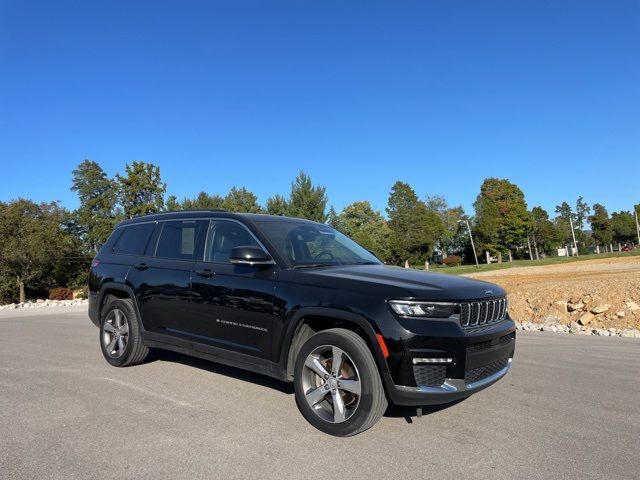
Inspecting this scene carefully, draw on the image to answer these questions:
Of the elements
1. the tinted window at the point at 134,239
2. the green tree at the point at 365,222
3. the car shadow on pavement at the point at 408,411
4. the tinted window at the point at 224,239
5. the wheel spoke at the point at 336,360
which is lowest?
the car shadow on pavement at the point at 408,411

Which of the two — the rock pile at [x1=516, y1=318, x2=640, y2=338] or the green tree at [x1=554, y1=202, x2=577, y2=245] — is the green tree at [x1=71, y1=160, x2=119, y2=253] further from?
the green tree at [x1=554, y1=202, x2=577, y2=245]

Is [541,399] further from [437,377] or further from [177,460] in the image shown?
[177,460]

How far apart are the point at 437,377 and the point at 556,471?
981 mm

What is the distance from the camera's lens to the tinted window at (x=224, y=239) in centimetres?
516

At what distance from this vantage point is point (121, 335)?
630 cm

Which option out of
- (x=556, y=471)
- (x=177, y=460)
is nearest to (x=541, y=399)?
(x=556, y=471)

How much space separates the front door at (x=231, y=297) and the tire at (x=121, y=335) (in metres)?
1.31

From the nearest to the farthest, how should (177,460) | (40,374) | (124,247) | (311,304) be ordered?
(177,460) < (311,304) < (40,374) < (124,247)

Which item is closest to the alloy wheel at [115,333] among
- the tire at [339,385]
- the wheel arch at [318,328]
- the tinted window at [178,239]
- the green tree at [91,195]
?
the tinted window at [178,239]

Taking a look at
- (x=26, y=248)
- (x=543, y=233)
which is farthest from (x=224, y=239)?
(x=543, y=233)

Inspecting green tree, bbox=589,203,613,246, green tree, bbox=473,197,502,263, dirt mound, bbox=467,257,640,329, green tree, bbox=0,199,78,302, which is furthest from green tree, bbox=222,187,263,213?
green tree, bbox=589,203,613,246

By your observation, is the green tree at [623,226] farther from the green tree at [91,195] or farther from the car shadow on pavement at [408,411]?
the car shadow on pavement at [408,411]

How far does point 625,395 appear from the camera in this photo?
526 cm

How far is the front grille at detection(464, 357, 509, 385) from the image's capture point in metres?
3.93
